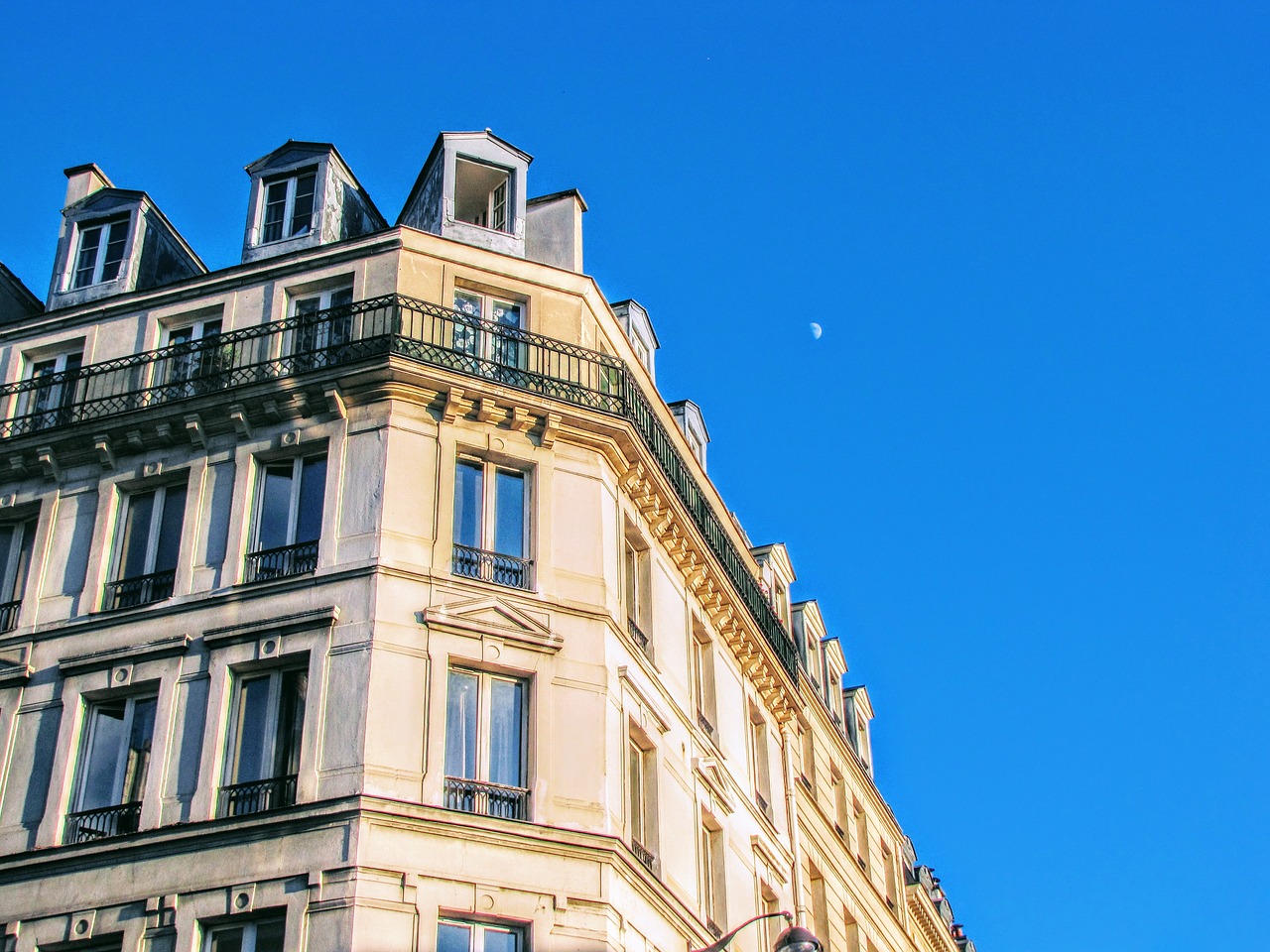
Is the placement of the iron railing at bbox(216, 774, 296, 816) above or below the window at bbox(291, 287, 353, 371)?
below

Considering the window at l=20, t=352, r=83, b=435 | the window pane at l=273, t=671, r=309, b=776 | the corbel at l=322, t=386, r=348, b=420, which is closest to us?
the window pane at l=273, t=671, r=309, b=776

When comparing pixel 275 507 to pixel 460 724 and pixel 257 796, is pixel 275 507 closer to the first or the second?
pixel 460 724

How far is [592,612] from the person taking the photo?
26.2m

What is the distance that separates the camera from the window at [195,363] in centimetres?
2791

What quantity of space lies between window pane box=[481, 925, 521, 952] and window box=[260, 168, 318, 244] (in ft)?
43.3

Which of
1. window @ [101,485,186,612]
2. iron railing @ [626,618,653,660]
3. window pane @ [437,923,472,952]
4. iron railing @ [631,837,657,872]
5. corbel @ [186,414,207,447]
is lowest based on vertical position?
window pane @ [437,923,472,952]

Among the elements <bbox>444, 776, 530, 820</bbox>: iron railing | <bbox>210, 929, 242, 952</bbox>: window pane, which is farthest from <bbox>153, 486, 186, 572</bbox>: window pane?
<bbox>210, 929, 242, 952</bbox>: window pane

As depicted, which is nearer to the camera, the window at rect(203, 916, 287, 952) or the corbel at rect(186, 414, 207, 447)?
the window at rect(203, 916, 287, 952)

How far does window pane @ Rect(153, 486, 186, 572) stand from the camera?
2659cm

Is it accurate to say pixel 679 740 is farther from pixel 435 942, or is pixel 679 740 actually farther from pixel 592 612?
pixel 435 942

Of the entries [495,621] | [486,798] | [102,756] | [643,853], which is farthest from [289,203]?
[643,853]

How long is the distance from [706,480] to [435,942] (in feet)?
46.1

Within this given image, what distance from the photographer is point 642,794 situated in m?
26.8

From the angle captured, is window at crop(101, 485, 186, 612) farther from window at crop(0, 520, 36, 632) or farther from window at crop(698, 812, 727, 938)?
window at crop(698, 812, 727, 938)
